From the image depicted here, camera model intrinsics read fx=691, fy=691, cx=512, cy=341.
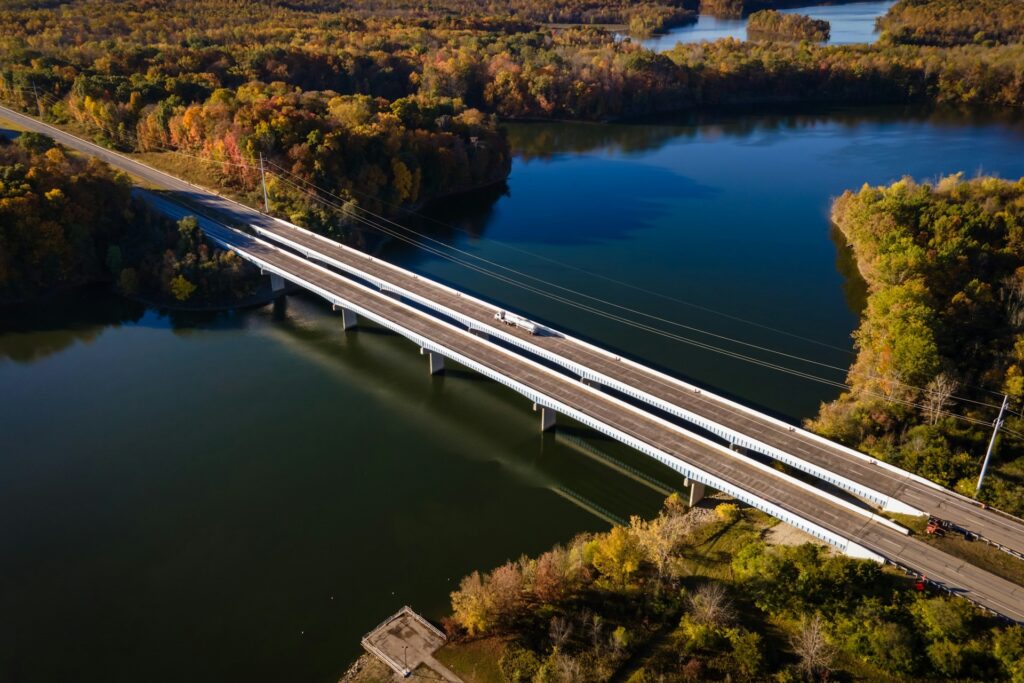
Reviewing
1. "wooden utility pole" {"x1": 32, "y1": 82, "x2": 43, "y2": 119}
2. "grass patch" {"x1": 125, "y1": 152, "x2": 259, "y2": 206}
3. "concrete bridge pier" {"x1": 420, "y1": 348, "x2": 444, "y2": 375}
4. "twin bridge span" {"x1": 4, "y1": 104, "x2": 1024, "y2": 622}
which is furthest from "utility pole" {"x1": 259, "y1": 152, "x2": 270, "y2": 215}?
"wooden utility pole" {"x1": 32, "y1": 82, "x2": 43, "y2": 119}

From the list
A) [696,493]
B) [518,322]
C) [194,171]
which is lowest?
[696,493]

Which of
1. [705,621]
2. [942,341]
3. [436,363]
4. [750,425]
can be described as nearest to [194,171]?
[436,363]

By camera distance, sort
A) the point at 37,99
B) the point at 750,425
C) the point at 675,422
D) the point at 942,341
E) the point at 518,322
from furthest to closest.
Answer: the point at 37,99 → the point at 518,322 → the point at 942,341 → the point at 675,422 → the point at 750,425

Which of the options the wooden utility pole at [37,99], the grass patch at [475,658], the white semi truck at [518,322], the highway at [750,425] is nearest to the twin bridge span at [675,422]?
the highway at [750,425]

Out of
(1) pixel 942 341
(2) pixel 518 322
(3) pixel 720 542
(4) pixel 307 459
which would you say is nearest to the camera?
(3) pixel 720 542

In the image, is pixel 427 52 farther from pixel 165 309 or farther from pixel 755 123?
pixel 165 309

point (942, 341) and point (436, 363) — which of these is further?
point (436, 363)

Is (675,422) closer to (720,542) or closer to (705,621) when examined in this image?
(720,542)
